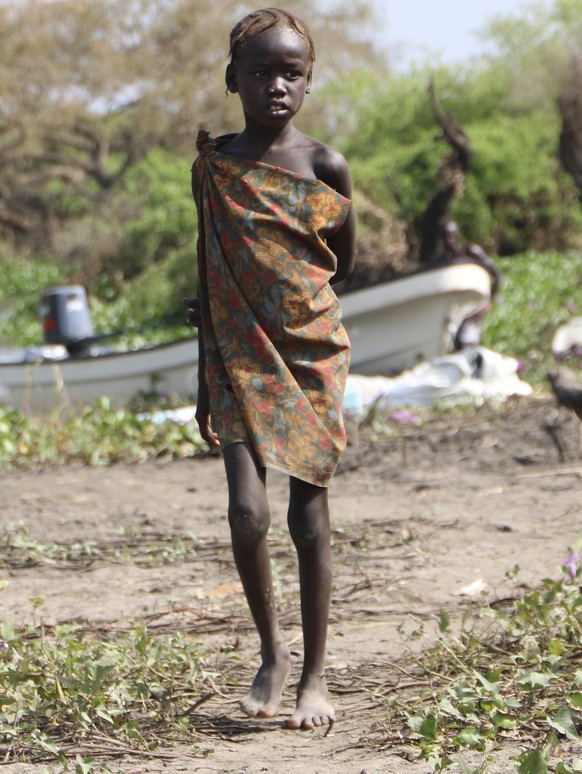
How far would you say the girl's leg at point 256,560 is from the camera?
2.68 meters

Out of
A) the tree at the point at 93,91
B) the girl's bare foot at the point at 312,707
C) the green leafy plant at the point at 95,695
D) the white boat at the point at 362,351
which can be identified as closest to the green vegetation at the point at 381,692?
the green leafy plant at the point at 95,695

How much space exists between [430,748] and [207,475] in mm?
4719

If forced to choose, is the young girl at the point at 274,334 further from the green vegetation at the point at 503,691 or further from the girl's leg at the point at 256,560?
the green vegetation at the point at 503,691

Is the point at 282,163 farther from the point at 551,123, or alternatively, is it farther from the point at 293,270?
the point at 551,123

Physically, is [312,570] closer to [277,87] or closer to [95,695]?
[95,695]

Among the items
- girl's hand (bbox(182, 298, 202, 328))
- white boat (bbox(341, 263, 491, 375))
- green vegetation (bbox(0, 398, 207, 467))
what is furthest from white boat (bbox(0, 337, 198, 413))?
girl's hand (bbox(182, 298, 202, 328))

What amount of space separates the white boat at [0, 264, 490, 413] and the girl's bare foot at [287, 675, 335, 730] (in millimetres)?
7470

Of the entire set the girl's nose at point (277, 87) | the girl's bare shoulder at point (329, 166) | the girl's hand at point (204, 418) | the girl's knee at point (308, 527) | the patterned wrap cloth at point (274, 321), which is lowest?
the girl's knee at point (308, 527)

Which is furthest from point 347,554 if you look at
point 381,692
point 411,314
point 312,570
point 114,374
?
point 411,314

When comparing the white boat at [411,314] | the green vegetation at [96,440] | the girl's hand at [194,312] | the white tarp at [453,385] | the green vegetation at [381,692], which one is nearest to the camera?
the green vegetation at [381,692]

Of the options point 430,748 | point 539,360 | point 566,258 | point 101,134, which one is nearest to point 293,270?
point 430,748

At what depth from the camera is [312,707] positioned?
105 inches

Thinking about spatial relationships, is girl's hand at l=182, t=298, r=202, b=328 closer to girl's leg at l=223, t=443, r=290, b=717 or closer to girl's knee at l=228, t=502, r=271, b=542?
girl's leg at l=223, t=443, r=290, b=717

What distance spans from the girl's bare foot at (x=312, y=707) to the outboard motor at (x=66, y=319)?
357 inches
